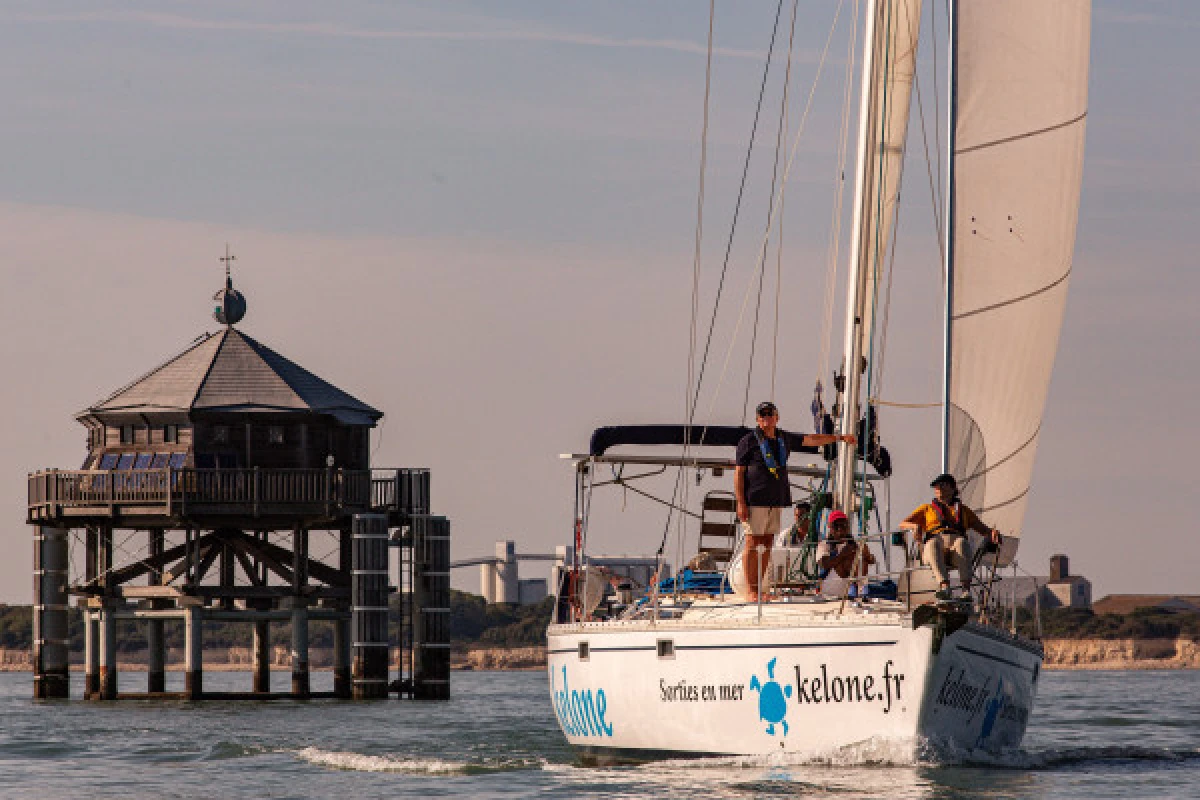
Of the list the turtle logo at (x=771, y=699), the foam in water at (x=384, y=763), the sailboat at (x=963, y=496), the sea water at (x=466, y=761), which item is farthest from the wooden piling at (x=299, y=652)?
the turtle logo at (x=771, y=699)

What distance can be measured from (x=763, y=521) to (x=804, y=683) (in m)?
2.58

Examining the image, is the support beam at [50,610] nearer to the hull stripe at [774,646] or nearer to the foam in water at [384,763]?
the foam in water at [384,763]

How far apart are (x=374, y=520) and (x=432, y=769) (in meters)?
23.6

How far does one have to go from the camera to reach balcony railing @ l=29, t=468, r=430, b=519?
50625mm

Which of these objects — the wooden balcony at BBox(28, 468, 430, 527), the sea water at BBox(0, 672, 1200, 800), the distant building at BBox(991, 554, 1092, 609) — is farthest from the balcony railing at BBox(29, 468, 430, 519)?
the distant building at BBox(991, 554, 1092, 609)

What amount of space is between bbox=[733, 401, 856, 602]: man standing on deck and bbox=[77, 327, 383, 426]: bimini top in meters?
28.4

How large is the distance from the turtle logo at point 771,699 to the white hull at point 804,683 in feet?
0.04

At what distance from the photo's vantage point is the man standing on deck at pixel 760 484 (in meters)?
25.0

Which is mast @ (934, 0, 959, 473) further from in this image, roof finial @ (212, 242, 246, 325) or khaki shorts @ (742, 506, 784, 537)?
roof finial @ (212, 242, 246, 325)

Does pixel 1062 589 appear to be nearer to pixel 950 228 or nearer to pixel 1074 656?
pixel 1074 656

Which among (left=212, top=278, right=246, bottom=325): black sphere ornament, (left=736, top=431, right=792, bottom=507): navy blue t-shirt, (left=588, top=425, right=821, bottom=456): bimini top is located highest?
(left=212, top=278, right=246, bottom=325): black sphere ornament

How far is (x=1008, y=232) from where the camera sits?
977 inches

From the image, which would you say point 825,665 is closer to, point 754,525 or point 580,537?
point 754,525

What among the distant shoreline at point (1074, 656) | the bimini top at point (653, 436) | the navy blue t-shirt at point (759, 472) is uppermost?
the bimini top at point (653, 436)
